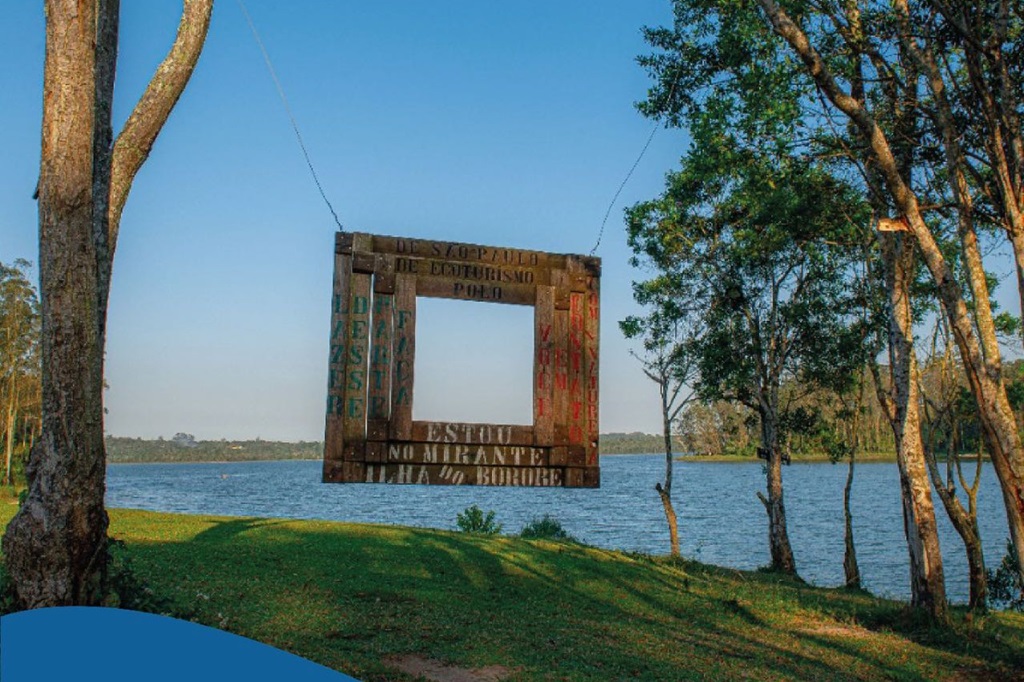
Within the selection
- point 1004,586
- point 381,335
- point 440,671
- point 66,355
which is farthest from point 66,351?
point 1004,586

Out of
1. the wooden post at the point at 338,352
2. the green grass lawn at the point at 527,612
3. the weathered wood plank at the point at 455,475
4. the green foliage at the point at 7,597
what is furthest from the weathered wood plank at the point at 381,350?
the green grass lawn at the point at 527,612

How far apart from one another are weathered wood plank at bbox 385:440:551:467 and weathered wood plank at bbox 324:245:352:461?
0.34 metres

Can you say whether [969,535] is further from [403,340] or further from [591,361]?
A: [403,340]

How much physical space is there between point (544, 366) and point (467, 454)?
759mm

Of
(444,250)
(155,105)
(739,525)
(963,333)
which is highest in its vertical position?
(155,105)

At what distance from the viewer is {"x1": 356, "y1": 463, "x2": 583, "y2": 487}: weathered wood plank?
547cm

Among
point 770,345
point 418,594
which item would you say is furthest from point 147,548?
point 770,345

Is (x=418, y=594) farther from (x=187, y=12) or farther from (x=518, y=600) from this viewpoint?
(x=187, y=12)

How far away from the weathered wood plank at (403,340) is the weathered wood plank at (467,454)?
1.06 feet

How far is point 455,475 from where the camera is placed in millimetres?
5523

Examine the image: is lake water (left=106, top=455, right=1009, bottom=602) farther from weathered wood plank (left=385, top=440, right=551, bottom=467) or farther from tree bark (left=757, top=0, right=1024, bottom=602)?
weathered wood plank (left=385, top=440, right=551, bottom=467)

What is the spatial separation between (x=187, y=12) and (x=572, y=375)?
5446mm

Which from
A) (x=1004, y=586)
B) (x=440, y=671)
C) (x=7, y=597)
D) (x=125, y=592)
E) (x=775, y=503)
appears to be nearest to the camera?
(x=7, y=597)

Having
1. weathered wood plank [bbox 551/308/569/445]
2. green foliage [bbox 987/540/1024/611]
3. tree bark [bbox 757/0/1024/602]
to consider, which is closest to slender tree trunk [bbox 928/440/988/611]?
green foliage [bbox 987/540/1024/611]
